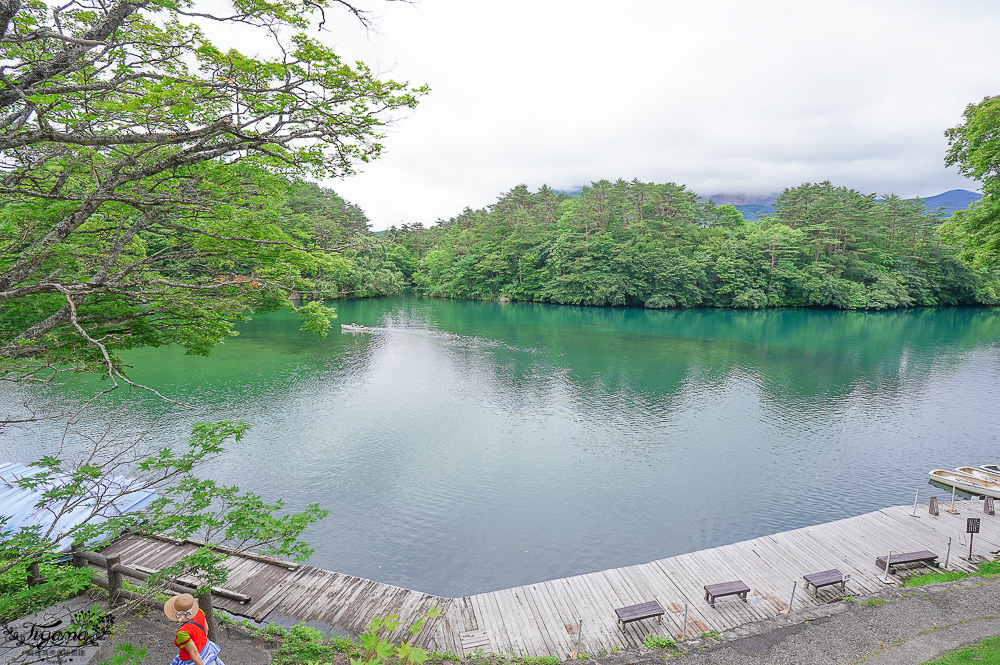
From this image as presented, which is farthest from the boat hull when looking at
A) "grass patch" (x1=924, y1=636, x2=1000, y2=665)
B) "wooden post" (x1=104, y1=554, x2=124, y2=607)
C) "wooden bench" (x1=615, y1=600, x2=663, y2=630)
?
"wooden post" (x1=104, y1=554, x2=124, y2=607)

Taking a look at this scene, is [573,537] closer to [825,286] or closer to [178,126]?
[178,126]

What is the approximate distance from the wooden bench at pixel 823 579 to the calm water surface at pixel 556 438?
3001 millimetres

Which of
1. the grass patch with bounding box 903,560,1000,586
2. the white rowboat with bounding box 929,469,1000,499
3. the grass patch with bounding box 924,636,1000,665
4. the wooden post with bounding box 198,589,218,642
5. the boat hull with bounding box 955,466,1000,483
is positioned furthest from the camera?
the boat hull with bounding box 955,466,1000,483

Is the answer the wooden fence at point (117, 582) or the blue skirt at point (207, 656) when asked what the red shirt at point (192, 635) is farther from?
the wooden fence at point (117, 582)

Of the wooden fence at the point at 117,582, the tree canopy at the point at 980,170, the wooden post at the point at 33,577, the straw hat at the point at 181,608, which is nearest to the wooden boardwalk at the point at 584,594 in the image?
the wooden fence at the point at 117,582

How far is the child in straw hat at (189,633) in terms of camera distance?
15.4ft

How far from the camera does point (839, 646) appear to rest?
7219mm

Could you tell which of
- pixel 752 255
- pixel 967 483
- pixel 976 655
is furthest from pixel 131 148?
pixel 752 255

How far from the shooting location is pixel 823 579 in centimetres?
855

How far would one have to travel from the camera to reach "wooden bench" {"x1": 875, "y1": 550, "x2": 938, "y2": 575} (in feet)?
30.3

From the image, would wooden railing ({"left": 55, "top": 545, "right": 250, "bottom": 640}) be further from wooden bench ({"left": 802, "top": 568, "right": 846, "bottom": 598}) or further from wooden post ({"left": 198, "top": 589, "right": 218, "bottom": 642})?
wooden bench ({"left": 802, "top": 568, "right": 846, "bottom": 598})

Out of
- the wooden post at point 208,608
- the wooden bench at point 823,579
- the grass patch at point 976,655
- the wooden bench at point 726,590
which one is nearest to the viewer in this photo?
the grass patch at point 976,655

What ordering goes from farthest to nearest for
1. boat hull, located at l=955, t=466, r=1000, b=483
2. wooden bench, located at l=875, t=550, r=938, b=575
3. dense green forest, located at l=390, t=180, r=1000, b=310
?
dense green forest, located at l=390, t=180, r=1000, b=310
boat hull, located at l=955, t=466, r=1000, b=483
wooden bench, located at l=875, t=550, r=938, b=575

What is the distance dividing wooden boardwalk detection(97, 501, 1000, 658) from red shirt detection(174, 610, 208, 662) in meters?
3.38
